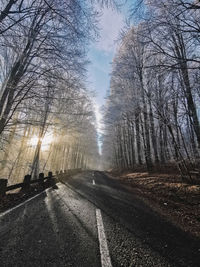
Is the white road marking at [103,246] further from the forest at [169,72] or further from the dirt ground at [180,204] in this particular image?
the forest at [169,72]

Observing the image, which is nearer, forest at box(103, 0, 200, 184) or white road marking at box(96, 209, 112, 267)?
white road marking at box(96, 209, 112, 267)

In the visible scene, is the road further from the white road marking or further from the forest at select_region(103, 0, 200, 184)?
the forest at select_region(103, 0, 200, 184)

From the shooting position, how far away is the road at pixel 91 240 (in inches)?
79.4

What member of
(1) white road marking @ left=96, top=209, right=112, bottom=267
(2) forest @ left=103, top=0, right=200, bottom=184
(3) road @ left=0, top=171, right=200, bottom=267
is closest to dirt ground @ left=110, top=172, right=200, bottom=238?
(3) road @ left=0, top=171, right=200, bottom=267

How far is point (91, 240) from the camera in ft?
8.27

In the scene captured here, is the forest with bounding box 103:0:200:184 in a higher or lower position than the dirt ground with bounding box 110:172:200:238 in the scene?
higher

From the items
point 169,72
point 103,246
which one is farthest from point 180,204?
point 169,72

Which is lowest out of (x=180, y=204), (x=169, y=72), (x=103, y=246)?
(x=103, y=246)

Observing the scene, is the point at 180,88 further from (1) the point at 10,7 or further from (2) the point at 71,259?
(2) the point at 71,259

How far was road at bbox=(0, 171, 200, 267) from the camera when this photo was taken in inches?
79.4

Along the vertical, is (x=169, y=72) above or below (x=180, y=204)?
above

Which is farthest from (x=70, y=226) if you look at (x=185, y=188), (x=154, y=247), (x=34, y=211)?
(x=185, y=188)

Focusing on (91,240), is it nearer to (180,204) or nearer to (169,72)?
(180,204)

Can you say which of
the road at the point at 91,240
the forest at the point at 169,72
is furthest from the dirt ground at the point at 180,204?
the forest at the point at 169,72
